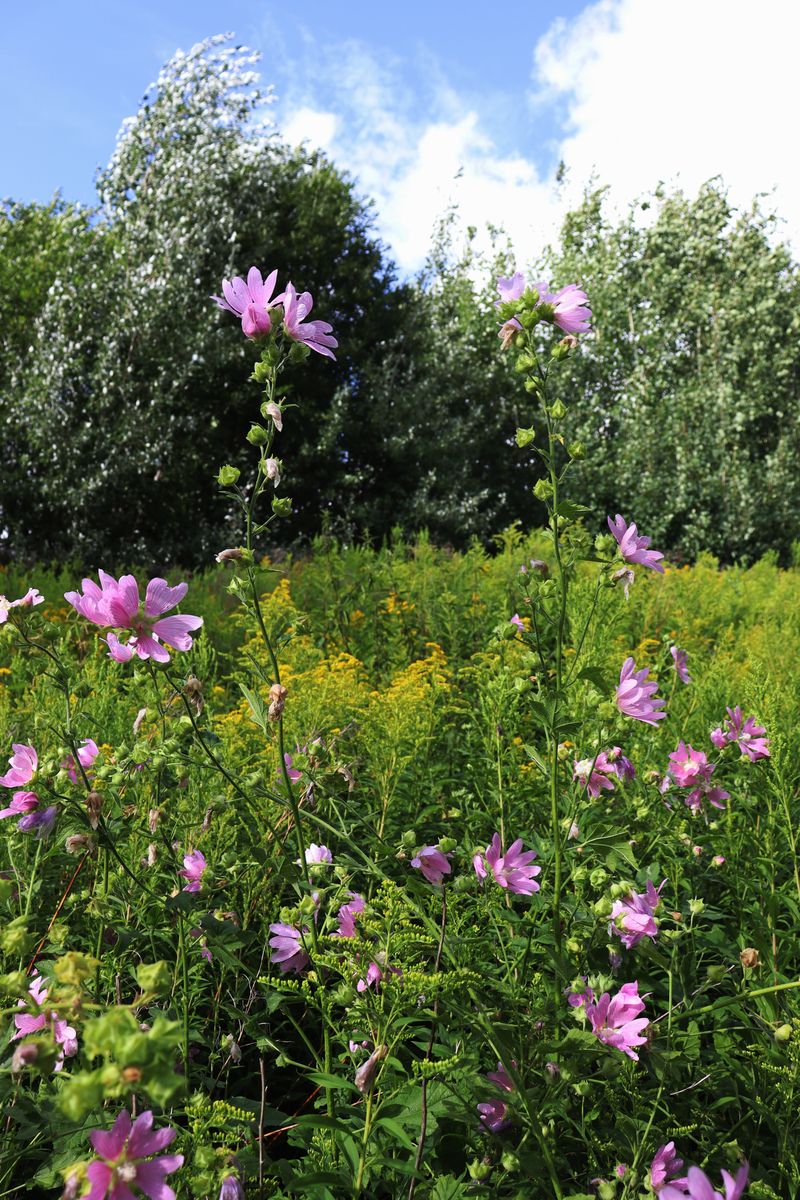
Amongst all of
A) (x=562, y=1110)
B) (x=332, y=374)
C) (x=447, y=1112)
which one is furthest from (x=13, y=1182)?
(x=332, y=374)

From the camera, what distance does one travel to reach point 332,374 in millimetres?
16406

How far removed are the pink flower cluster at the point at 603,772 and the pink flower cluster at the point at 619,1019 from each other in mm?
387

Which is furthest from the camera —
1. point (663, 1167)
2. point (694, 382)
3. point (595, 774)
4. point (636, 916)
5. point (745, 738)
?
point (694, 382)

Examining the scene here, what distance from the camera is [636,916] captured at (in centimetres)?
143

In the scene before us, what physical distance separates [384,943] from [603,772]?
71 cm

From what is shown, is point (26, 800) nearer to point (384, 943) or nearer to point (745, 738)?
point (384, 943)

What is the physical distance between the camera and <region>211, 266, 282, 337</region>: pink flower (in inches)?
55.3

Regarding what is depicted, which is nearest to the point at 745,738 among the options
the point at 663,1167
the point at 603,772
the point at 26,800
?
the point at 603,772

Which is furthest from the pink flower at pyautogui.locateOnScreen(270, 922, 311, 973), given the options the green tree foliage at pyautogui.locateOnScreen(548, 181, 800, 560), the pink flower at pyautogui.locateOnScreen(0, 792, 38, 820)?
the green tree foliage at pyautogui.locateOnScreen(548, 181, 800, 560)

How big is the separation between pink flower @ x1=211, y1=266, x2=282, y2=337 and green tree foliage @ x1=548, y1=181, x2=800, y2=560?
14338 millimetres

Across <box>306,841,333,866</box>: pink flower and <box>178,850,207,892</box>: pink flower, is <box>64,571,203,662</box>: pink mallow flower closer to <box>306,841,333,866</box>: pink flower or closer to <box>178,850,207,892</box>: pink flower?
<box>306,841,333,866</box>: pink flower

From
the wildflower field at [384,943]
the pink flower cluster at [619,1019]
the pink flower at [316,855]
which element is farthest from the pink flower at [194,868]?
the pink flower cluster at [619,1019]

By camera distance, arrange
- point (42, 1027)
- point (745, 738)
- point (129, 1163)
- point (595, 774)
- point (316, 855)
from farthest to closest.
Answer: point (745, 738), point (595, 774), point (316, 855), point (42, 1027), point (129, 1163)

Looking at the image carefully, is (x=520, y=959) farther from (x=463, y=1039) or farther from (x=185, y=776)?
(x=185, y=776)
